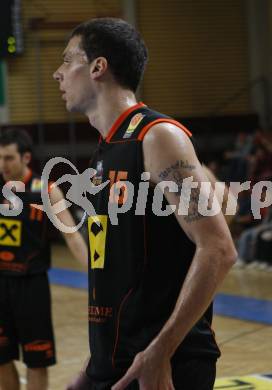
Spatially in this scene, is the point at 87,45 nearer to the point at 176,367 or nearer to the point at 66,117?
the point at 176,367

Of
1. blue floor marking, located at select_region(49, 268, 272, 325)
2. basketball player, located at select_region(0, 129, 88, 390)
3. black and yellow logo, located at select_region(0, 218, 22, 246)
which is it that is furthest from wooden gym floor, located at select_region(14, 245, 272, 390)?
black and yellow logo, located at select_region(0, 218, 22, 246)

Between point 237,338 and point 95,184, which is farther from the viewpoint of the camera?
point 237,338

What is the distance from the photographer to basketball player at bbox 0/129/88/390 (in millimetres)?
4996

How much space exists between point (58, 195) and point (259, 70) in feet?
45.2

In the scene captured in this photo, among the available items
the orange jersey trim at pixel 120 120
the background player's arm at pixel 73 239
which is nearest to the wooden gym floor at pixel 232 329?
the background player's arm at pixel 73 239

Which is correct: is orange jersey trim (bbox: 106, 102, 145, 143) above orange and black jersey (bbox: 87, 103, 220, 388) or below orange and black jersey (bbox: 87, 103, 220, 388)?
above

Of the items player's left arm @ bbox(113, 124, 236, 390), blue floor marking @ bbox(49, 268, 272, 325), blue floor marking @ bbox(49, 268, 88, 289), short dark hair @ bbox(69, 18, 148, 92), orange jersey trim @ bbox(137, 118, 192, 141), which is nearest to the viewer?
player's left arm @ bbox(113, 124, 236, 390)

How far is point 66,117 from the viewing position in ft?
57.2

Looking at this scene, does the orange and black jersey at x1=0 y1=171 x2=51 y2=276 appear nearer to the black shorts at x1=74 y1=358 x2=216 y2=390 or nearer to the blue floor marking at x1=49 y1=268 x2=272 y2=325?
the black shorts at x1=74 y1=358 x2=216 y2=390

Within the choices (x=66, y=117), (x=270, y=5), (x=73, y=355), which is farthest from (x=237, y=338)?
(x=270, y=5)

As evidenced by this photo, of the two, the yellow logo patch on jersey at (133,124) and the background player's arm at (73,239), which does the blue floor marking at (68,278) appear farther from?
the yellow logo patch on jersey at (133,124)

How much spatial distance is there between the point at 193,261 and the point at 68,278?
9.95 meters

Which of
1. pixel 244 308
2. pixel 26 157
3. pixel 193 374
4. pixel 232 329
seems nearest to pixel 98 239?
pixel 193 374

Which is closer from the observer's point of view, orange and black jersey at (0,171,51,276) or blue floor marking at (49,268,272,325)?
orange and black jersey at (0,171,51,276)
